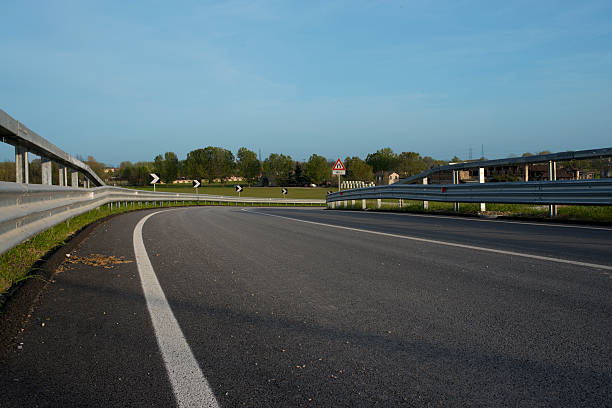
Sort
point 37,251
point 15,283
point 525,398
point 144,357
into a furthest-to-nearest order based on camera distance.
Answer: point 37,251 → point 15,283 → point 144,357 → point 525,398

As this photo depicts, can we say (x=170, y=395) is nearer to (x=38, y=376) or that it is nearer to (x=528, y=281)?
(x=38, y=376)

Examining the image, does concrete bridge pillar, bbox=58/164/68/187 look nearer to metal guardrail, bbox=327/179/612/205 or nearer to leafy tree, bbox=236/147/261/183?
metal guardrail, bbox=327/179/612/205

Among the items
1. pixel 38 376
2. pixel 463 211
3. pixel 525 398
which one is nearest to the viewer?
pixel 525 398

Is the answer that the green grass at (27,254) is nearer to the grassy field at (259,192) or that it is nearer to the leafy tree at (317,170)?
the grassy field at (259,192)

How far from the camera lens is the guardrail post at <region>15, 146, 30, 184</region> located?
5.62m

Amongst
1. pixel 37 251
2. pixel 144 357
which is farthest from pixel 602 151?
pixel 37 251

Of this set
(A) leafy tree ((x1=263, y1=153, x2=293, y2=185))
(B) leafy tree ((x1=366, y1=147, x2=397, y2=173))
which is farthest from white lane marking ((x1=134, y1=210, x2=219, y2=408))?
(B) leafy tree ((x1=366, y1=147, x2=397, y2=173))

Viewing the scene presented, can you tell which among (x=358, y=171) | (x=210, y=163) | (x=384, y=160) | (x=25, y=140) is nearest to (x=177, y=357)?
(x=25, y=140)

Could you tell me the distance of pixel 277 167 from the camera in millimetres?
162625

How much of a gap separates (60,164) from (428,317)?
8.87m

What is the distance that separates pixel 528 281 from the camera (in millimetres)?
4098

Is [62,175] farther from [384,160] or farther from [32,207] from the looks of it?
[384,160]

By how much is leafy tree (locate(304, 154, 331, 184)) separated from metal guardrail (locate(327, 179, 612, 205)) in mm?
132228

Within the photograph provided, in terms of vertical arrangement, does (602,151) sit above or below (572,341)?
above
